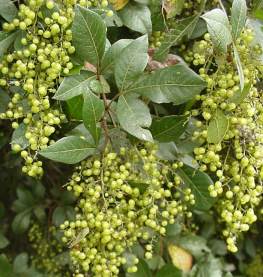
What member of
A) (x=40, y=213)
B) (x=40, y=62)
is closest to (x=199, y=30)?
(x=40, y=62)

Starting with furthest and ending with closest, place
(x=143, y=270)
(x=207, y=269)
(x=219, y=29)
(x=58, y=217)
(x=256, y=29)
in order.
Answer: (x=58, y=217) < (x=207, y=269) < (x=143, y=270) < (x=256, y=29) < (x=219, y=29)

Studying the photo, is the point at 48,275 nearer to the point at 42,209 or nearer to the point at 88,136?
the point at 42,209

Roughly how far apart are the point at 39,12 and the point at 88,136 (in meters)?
0.32

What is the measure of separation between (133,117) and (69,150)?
157mm

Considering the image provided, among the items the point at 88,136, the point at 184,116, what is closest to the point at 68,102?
the point at 88,136

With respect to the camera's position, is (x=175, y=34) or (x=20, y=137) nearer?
(x=20, y=137)

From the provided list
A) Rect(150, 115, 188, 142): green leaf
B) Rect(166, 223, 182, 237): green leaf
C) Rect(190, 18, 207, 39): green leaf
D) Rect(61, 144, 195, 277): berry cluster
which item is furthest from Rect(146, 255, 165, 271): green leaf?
Rect(190, 18, 207, 39): green leaf

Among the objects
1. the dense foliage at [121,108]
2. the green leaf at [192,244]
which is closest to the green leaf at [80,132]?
the dense foliage at [121,108]

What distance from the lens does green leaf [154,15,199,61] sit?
1.27 metres

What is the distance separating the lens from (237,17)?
107cm

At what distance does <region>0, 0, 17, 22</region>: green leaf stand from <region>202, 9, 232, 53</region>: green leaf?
45 centimetres

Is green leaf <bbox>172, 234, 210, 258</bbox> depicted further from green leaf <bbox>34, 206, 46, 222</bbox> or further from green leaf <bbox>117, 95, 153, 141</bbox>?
green leaf <bbox>117, 95, 153, 141</bbox>

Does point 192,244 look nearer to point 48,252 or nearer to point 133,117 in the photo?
point 48,252

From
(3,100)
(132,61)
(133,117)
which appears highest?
(132,61)
